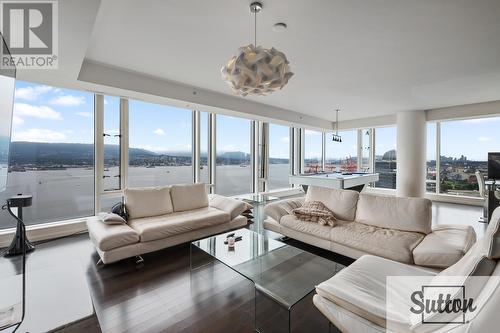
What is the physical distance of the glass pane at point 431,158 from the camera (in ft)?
24.0

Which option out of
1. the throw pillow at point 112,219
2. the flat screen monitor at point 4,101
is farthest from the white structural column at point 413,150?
the flat screen monitor at point 4,101

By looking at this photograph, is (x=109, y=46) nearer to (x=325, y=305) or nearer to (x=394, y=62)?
(x=325, y=305)

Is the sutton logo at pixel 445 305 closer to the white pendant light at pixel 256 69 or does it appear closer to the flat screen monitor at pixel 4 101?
the white pendant light at pixel 256 69

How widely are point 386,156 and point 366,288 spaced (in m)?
8.34

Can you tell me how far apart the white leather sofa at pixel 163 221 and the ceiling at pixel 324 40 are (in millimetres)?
1997

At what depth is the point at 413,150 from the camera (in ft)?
20.8

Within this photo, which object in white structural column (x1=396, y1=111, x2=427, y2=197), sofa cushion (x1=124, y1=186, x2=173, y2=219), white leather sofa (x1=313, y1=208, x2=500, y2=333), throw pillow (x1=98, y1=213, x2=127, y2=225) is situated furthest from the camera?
white structural column (x1=396, y1=111, x2=427, y2=197)

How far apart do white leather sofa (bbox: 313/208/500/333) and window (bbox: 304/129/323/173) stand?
7016 millimetres

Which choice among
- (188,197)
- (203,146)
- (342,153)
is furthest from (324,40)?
(342,153)

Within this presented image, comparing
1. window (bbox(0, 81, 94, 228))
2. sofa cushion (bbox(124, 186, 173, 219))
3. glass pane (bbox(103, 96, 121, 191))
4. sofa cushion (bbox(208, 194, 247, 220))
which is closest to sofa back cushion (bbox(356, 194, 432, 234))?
sofa cushion (bbox(208, 194, 247, 220))

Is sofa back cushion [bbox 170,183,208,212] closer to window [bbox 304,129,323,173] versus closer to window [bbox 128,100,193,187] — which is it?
window [bbox 128,100,193,187]

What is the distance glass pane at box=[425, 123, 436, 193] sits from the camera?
24.0 ft

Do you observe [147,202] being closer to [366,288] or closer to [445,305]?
[366,288]

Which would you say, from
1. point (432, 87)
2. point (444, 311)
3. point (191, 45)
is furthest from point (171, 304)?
point (432, 87)
